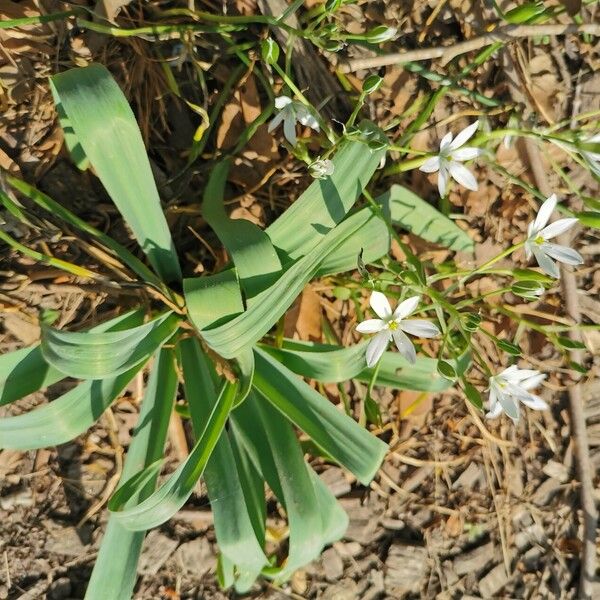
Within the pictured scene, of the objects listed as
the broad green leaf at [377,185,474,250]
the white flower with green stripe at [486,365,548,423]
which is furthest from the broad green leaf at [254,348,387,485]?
the broad green leaf at [377,185,474,250]

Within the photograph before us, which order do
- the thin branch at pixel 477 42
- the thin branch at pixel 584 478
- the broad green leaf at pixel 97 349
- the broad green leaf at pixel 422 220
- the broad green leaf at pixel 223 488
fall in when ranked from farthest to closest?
1. the thin branch at pixel 584 478
2. the broad green leaf at pixel 422 220
3. the thin branch at pixel 477 42
4. the broad green leaf at pixel 223 488
5. the broad green leaf at pixel 97 349

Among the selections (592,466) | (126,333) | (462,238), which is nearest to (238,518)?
(126,333)

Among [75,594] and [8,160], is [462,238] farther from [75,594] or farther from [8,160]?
[75,594]

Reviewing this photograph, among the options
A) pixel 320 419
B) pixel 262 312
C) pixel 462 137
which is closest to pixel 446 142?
pixel 462 137

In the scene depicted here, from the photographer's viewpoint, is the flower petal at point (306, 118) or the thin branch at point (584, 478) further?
the thin branch at point (584, 478)

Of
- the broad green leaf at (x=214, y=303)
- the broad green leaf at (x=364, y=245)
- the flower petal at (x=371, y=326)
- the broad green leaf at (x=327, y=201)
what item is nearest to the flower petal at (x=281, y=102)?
the broad green leaf at (x=327, y=201)

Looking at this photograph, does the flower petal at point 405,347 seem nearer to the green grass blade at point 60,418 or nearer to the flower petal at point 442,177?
the flower petal at point 442,177

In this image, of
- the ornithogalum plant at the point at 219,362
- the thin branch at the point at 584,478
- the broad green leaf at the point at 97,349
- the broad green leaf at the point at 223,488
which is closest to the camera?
the broad green leaf at the point at 97,349
